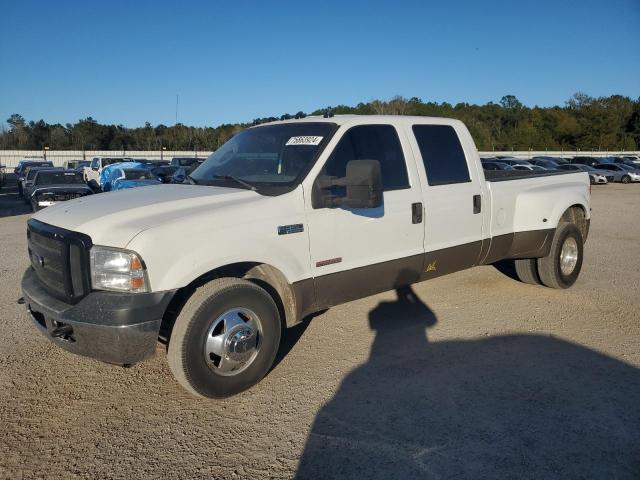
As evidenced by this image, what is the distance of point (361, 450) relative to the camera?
3.06m

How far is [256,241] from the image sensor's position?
3.70m

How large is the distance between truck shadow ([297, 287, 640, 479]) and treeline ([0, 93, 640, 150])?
245 ft

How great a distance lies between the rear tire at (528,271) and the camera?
6.49m

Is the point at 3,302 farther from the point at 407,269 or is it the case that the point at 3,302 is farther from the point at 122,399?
the point at 407,269

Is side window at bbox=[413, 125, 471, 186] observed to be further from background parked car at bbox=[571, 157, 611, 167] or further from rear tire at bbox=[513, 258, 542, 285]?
background parked car at bbox=[571, 157, 611, 167]

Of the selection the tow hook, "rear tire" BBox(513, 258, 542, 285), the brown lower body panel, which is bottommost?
"rear tire" BBox(513, 258, 542, 285)

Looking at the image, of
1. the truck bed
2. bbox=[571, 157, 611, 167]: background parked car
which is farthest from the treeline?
the truck bed

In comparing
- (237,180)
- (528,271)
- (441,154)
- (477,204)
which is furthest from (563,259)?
(237,180)

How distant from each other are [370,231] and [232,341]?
1.49 m

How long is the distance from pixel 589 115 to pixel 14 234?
3574 inches

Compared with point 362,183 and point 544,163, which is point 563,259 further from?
point 544,163

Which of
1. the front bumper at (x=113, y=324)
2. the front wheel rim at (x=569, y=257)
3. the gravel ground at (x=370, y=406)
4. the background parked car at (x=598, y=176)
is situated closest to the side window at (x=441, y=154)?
the gravel ground at (x=370, y=406)

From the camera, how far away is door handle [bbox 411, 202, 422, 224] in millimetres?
4660

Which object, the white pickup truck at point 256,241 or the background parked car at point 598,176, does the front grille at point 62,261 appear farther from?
the background parked car at point 598,176
